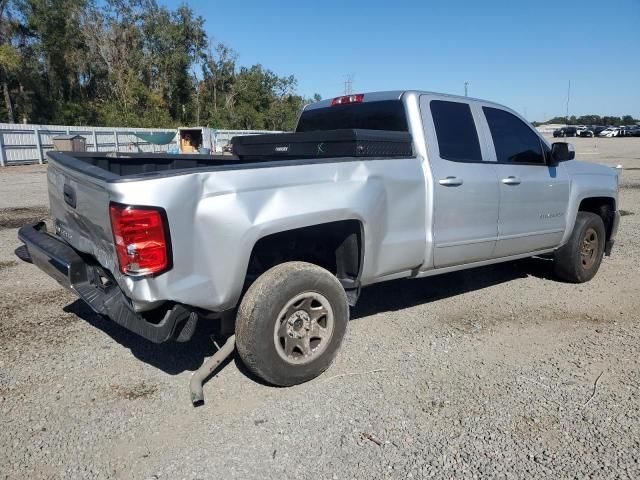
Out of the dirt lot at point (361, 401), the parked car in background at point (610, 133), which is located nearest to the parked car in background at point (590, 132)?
the parked car in background at point (610, 133)

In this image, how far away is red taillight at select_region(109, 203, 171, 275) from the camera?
2713 millimetres

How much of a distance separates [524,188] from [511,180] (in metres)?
0.22

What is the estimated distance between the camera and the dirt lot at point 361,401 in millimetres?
2664

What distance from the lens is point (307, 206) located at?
3244mm

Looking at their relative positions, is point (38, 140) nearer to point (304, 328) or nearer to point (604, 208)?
point (604, 208)

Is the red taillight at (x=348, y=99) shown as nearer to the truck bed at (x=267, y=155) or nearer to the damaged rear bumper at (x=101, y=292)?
the truck bed at (x=267, y=155)

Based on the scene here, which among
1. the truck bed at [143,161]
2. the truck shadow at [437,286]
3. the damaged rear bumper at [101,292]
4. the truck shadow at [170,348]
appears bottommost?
the truck shadow at [437,286]

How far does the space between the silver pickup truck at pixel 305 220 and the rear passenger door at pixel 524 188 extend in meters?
0.02

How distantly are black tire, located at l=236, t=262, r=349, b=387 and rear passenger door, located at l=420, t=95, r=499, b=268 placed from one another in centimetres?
111

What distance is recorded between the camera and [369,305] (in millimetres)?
5012

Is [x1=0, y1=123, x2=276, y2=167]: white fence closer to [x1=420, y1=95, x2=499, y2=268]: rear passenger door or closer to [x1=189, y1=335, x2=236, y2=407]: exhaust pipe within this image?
[x1=420, y1=95, x2=499, y2=268]: rear passenger door

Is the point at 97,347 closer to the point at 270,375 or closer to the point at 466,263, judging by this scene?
the point at 270,375

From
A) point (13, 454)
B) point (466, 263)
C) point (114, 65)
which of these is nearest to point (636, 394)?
point (466, 263)

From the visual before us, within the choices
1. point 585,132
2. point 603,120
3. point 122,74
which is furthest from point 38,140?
point 603,120
